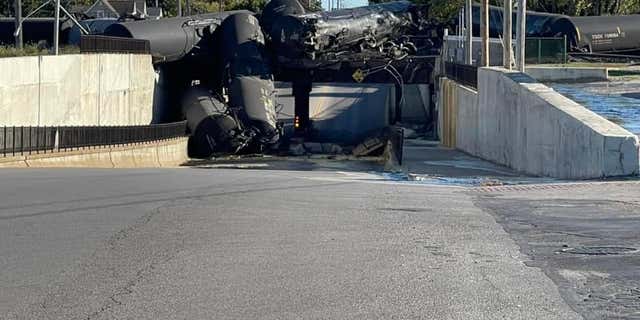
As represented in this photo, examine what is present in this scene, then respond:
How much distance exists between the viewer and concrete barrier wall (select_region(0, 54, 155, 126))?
3303 centimetres

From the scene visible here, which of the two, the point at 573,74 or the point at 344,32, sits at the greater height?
the point at 344,32

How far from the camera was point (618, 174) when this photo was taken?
20328 millimetres

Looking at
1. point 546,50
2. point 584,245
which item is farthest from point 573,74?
point 584,245

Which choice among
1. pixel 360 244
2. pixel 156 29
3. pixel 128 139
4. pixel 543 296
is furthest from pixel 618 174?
pixel 156 29

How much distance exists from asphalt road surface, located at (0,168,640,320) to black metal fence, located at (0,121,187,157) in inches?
492

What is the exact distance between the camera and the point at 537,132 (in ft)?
90.6

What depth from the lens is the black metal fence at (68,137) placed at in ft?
98.3

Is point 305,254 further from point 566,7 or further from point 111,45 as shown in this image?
point 566,7

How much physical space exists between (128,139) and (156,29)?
11305 mm

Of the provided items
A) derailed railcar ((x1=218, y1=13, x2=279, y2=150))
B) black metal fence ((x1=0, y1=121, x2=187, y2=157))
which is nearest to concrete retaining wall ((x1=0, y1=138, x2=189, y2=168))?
black metal fence ((x1=0, y1=121, x2=187, y2=157))

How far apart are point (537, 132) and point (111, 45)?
71.1 feet

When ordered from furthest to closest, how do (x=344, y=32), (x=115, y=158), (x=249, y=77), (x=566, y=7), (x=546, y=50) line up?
(x=566, y=7), (x=546, y=50), (x=344, y=32), (x=249, y=77), (x=115, y=158)

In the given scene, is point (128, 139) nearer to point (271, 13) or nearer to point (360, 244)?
point (271, 13)

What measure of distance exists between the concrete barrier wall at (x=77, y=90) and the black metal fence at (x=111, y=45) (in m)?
0.32
